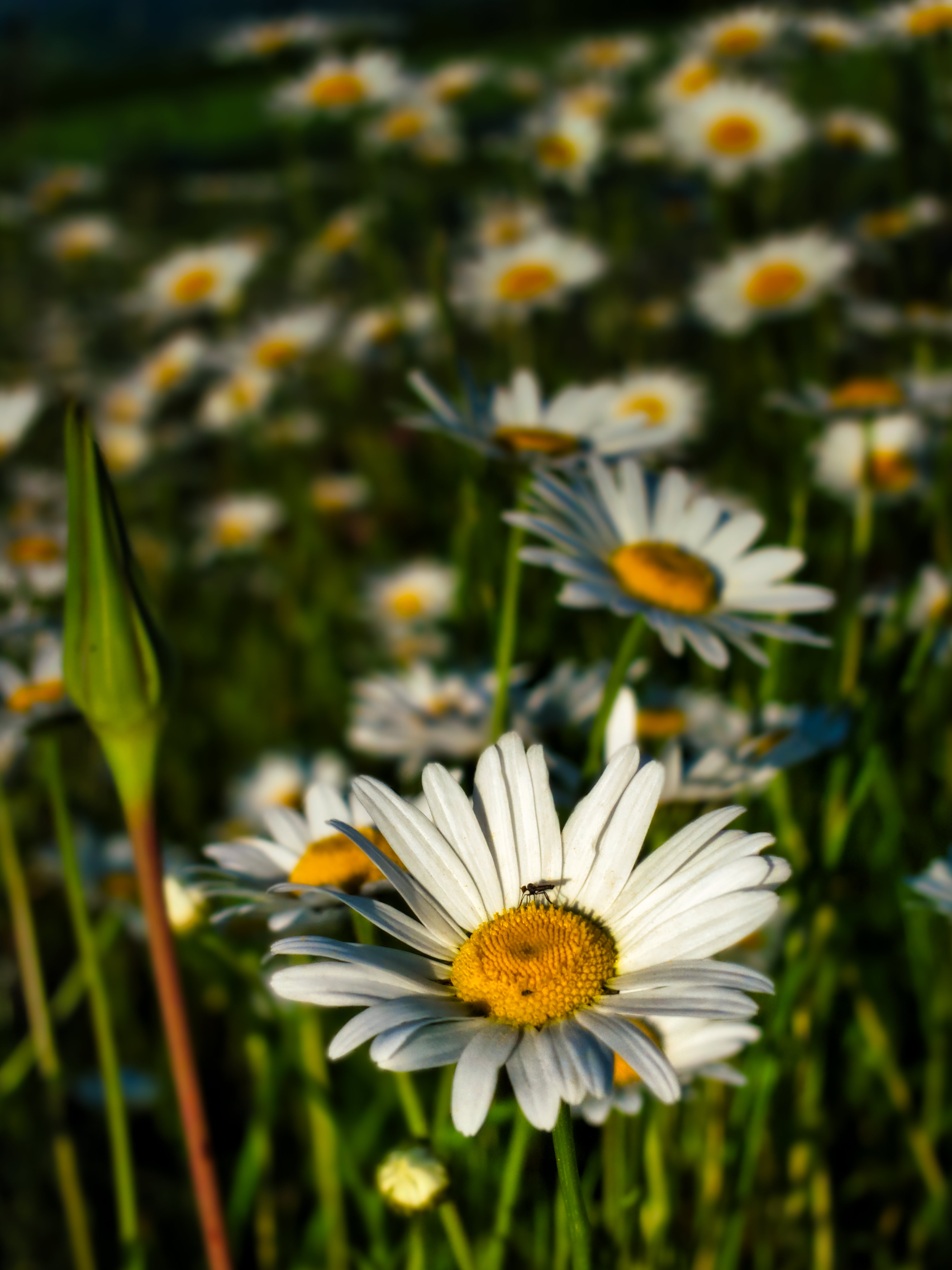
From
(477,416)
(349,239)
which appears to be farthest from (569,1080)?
(349,239)

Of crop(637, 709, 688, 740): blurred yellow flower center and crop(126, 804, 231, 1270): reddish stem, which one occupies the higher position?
crop(637, 709, 688, 740): blurred yellow flower center

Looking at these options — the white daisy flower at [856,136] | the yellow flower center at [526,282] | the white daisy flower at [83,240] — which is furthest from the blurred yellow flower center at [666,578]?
the white daisy flower at [83,240]

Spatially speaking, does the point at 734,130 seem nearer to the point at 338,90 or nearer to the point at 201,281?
the point at 338,90

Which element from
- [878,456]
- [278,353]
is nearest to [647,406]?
[878,456]

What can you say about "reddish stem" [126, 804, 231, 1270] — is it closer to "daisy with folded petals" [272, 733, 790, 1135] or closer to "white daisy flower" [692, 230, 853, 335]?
"daisy with folded petals" [272, 733, 790, 1135]

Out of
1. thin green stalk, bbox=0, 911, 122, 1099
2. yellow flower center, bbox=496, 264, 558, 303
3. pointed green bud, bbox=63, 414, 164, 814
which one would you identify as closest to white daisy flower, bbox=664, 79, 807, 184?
yellow flower center, bbox=496, 264, 558, 303

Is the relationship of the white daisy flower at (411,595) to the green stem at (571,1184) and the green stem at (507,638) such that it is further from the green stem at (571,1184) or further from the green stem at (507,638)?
the green stem at (571,1184)

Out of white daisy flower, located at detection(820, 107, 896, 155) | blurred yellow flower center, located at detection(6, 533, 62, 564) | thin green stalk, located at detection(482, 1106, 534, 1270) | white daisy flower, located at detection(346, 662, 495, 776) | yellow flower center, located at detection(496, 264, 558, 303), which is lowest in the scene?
thin green stalk, located at detection(482, 1106, 534, 1270)
